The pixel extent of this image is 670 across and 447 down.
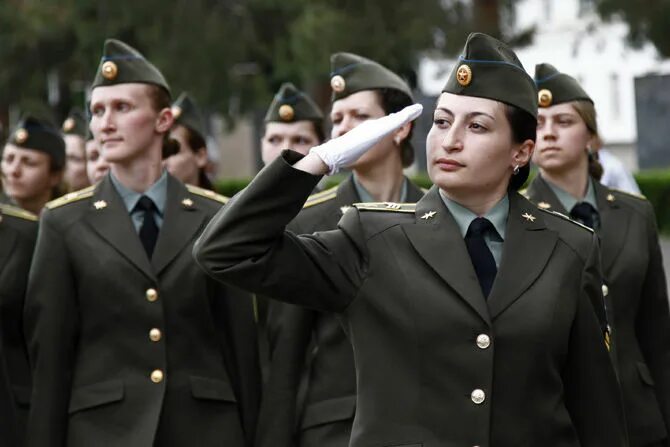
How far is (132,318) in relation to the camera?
261 inches

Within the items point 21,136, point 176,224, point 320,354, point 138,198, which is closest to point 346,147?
point 320,354

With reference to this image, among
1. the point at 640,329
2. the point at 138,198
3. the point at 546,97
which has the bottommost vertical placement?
the point at 640,329

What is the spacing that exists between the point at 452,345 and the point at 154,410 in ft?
7.22

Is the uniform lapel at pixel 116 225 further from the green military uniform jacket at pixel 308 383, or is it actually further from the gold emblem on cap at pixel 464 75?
the gold emblem on cap at pixel 464 75

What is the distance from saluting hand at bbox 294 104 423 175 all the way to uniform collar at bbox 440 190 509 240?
1.02 feet

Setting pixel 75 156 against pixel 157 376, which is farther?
pixel 75 156

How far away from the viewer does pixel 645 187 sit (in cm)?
1978

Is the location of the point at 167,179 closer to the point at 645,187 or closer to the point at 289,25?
the point at 645,187

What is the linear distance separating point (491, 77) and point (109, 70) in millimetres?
2670

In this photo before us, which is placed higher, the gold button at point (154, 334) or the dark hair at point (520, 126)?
the dark hair at point (520, 126)

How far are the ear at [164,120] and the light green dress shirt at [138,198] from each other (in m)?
0.24

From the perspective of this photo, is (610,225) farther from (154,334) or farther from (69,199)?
(69,199)

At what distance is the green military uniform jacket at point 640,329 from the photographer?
273 inches

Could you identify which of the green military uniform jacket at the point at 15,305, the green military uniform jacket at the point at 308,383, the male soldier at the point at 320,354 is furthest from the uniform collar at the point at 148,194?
the green military uniform jacket at the point at 15,305
